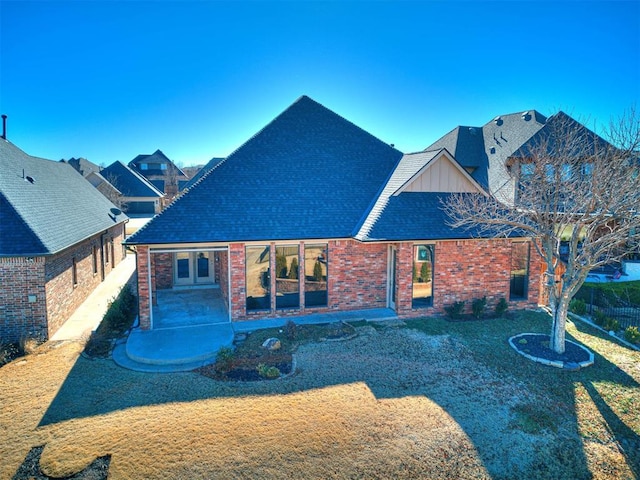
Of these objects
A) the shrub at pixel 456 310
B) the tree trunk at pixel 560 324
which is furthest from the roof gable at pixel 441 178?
the tree trunk at pixel 560 324

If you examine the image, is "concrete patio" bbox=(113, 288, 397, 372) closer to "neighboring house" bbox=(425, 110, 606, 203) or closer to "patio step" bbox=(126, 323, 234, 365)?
"patio step" bbox=(126, 323, 234, 365)

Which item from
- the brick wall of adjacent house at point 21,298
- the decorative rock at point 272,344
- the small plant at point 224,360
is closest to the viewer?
the small plant at point 224,360

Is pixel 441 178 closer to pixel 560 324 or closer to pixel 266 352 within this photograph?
pixel 560 324

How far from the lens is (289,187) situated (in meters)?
14.2

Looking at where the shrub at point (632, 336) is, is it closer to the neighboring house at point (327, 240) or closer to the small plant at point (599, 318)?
the small plant at point (599, 318)

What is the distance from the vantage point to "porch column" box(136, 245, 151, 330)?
38.1ft

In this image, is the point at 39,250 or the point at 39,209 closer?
the point at 39,250

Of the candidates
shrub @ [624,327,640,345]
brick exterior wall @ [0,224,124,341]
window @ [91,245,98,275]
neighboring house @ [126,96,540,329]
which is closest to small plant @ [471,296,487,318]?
neighboring house @ [126,96,540,329]

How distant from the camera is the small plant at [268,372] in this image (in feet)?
29.5

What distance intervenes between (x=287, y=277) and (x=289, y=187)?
330 centimetres

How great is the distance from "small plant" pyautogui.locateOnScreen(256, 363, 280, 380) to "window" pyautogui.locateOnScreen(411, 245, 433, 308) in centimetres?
615

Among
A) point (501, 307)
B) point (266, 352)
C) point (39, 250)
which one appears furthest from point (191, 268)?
point (501, 307)

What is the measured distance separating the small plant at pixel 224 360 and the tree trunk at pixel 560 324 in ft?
27.6

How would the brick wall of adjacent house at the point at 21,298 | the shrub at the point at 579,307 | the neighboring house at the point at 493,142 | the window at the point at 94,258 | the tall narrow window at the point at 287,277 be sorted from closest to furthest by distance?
1. the brick wall of adjacent house at the point at 21,298
2. the tall narrow window at the point at 287,277
3. the shrub at the point at 579,307
4. the window at the point at 94,258
5. the neighboring house at the point at 493,142
